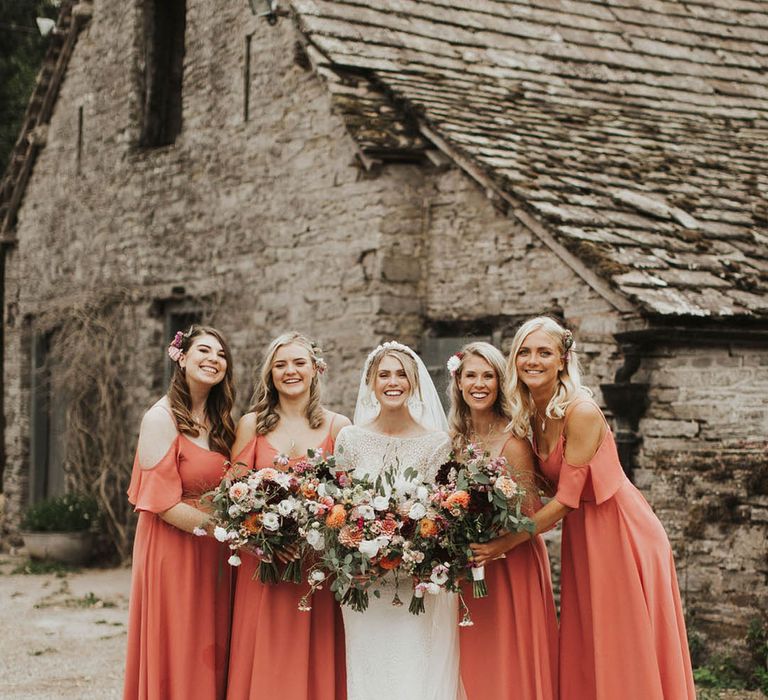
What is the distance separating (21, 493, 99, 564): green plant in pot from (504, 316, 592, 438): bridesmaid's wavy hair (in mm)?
8755

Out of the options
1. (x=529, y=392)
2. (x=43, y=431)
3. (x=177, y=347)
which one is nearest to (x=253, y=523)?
(x=177, y=347)

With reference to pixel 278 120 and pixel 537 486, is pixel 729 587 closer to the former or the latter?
pixel 537 486

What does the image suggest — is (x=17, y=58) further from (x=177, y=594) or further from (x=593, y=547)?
(x=593, y=547)

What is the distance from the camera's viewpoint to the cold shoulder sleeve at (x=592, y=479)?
4734 mm

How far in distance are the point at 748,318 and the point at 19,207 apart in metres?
10.5

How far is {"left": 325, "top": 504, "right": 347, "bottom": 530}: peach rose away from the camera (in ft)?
14.8

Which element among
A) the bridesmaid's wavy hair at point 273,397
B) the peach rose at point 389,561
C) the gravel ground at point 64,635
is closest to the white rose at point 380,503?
the peach rose at point 389,561

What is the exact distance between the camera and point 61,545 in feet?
41.2

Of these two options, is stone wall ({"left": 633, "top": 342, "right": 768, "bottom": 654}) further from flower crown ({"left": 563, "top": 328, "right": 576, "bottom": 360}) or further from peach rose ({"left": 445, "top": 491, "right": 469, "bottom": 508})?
peach rose ({"left": 445, "top": 491, "right": 469, "bottom": 508})

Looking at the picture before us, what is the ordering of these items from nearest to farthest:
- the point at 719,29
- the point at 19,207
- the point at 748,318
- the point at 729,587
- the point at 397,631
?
the point at 397,631
the point at 729,587
the point at 748,318
the point at 719,29
the point at 19,207

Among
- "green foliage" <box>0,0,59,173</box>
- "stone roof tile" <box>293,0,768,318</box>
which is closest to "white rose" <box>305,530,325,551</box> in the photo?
"stone roof tile" <box>293,0,768,318</box>

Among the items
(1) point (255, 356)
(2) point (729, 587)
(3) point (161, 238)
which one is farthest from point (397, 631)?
(3) point (161, 238)

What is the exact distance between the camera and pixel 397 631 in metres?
4.88

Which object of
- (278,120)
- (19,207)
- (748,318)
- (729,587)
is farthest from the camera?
(19,207)
